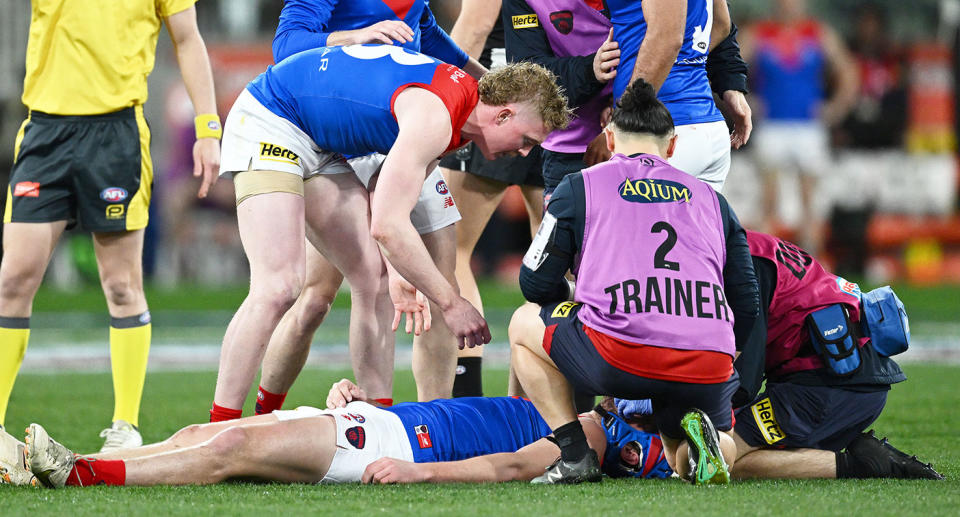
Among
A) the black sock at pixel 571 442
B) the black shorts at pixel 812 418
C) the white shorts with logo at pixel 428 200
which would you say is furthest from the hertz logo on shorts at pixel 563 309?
the white shorts with logo at pixel 428 200

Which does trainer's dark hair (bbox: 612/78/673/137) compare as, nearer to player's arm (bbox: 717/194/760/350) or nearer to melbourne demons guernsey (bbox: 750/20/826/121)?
player's arm (bbox: 717/194/760/350)

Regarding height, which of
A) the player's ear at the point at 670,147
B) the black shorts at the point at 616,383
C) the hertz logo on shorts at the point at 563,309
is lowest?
the black shorts at the point at 616,383

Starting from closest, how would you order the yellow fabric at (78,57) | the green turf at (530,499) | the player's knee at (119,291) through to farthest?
the green turf at (530,499)
the yellow fabric at (78,57)
the player's knee at (119,291)

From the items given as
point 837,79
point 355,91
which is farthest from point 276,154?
point 837,79

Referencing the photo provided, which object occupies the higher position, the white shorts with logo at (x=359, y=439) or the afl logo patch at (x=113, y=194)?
the afl logo patch at (x=113, y=194)

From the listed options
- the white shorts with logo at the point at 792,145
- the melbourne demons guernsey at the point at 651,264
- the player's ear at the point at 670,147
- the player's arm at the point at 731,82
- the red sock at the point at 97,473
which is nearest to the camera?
the red sock at the point at 97,473

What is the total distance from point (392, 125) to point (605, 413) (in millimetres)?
1296

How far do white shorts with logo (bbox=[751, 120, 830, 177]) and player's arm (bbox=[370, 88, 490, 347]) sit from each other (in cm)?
832

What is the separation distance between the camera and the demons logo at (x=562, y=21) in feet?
18.0

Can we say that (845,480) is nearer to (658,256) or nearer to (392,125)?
(658,256)

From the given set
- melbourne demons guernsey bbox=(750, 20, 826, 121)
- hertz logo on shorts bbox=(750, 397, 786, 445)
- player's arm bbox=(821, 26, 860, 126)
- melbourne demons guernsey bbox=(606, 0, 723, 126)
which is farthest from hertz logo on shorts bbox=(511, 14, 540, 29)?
player's arm bbox=(821, 26, 860, 126)

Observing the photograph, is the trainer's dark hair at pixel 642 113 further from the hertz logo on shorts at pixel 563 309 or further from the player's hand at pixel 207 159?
the player's hand at pixel 207 159

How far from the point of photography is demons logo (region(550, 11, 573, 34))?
216 inches

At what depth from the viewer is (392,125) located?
14.8 ft
